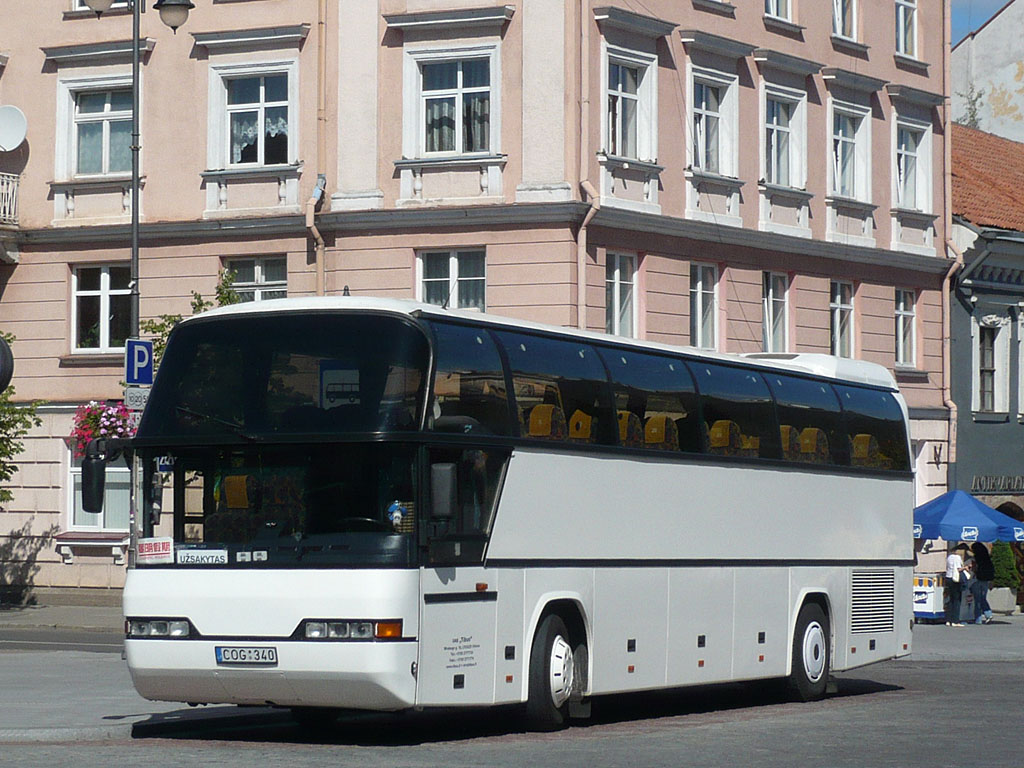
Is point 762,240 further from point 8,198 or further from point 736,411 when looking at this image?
point 736,411

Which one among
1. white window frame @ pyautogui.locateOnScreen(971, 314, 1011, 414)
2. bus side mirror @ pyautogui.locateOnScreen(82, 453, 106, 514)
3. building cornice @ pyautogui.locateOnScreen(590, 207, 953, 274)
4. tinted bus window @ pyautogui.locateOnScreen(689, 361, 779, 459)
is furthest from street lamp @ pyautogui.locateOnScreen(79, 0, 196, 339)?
white window frame @ pyautogui.locateOnScreen(971, 314, 1011, 414)

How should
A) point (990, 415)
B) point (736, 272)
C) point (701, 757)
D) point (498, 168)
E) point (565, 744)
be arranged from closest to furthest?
1. point (701, 757)
2. point (565, 744)
3. point (498, 168)
4. point (736, 272)
5. point (990, 415)

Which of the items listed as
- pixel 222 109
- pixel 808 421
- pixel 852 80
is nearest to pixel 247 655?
pixel 808 421

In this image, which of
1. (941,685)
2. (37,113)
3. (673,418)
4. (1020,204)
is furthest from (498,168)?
(1020,204)

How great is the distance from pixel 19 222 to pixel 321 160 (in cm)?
664

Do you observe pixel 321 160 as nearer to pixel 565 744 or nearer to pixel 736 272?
pixel 736 272

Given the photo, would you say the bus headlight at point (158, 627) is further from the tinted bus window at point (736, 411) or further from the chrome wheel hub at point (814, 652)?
the chrome wheel hub at point (814, 652)

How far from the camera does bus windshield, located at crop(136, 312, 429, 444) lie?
14.4 m

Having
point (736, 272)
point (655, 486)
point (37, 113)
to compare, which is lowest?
point (655, 486)

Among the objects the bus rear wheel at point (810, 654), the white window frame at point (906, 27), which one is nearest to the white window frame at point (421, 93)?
the white window frame at point (906, 27)

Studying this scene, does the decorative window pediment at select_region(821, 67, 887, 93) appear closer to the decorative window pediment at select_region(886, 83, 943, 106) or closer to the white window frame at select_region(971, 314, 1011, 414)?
the decorative window pediment at select_region(886, 83, 943, 106)

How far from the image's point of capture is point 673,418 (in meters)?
17.8

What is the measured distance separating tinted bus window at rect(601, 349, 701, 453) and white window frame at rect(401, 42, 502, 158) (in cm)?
1543

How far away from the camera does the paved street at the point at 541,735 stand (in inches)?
536
